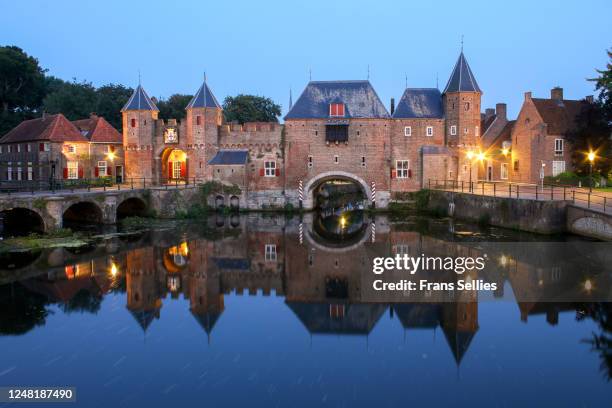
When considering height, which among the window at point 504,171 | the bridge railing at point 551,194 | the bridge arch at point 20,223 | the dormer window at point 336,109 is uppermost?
the dormer window at point 336,109

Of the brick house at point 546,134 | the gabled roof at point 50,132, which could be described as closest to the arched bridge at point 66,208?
the gabled roof at point 50,132

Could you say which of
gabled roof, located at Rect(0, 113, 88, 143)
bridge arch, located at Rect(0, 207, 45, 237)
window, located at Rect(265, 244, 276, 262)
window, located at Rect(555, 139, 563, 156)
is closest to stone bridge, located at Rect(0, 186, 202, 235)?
bridge arch, located at Rect(0, 207, 45, 237)

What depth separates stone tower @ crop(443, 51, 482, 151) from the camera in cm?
3531

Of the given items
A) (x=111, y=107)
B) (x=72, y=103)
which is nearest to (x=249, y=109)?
A: (x=111, y=107)

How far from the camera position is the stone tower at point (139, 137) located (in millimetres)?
38094

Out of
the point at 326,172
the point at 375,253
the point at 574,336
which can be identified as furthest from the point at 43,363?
the point at 326,172

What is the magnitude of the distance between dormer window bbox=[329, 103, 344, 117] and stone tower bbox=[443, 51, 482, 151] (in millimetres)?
7087

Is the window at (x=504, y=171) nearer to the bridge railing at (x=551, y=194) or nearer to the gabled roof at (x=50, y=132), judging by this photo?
the bridge railing at (x=551, y=194)

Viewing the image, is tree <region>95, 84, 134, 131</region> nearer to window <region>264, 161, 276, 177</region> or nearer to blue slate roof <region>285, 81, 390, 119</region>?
window <region>264, 161, 276, 177</region>

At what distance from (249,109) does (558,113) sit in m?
35.3

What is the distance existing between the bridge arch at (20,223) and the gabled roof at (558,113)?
3324cm

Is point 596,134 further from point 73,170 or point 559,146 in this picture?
point 73,170

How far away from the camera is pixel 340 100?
36.3 meters

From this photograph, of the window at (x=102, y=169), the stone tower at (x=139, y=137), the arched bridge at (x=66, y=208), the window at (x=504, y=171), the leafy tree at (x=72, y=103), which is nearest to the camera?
the arched bridge at (x=66, y=208)
